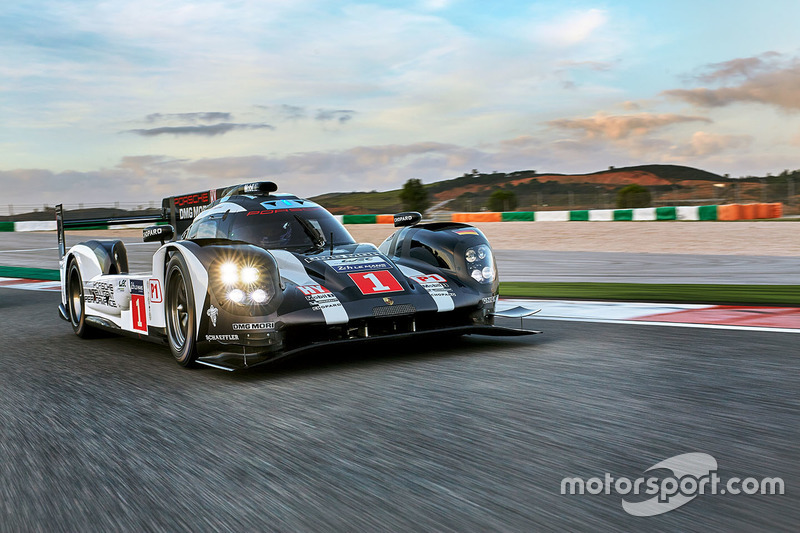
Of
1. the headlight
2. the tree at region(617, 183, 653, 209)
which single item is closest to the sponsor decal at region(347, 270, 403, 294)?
the headlight

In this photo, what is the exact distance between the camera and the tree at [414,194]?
2484 inches

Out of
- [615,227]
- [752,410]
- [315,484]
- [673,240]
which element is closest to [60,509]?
[315,484]

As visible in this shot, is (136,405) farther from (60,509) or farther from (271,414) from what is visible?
(60,509)

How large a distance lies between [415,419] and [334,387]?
101 cm

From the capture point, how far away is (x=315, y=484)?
2.98 m

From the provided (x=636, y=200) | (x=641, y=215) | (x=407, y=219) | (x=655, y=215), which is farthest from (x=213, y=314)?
(x=636, y=200)

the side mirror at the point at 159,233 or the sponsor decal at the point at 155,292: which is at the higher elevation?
the side mirror at the point at 159,233

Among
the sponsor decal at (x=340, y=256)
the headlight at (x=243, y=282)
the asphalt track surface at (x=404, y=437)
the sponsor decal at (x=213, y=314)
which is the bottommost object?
the asphalt track surface at (x=404, y=437)

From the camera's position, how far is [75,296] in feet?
27.2

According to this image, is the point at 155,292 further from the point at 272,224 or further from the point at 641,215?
the point at 641,215

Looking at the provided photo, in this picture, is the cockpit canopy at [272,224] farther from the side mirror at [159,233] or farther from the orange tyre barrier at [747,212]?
the orange tyre barrier at [747,212]

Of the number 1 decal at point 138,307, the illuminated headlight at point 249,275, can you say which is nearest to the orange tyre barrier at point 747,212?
the number 1 decal at point 138,307

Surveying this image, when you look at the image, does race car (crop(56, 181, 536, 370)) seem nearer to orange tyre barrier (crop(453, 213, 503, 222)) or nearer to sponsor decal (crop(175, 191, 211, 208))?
sponsor decal (crop(175, 191, 211, 208))

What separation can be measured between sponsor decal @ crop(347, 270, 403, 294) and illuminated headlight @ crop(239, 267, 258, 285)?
0.71 meters
